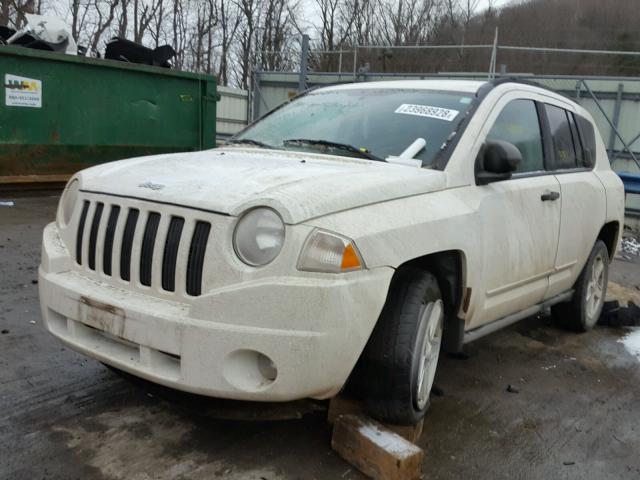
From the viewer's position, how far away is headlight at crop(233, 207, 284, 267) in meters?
2.44

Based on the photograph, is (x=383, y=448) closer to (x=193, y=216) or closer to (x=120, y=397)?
(x=193, y=216)

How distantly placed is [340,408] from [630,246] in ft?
27.3

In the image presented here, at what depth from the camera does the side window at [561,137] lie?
435 cm

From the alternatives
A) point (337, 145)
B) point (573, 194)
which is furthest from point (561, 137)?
point (337, 145)

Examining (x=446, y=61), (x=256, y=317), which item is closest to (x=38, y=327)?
(x=256, y=317)

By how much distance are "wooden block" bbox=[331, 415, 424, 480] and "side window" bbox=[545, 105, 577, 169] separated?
2.42m

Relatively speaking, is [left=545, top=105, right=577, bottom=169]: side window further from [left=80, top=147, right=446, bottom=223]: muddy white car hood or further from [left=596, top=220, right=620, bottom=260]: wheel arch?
[left=80, top=147, right=446, bottom=223]: muddy white car hood

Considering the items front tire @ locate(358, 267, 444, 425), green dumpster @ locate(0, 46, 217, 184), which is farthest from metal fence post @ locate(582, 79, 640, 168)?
front tire @ locate(358, 267, 444, 425)

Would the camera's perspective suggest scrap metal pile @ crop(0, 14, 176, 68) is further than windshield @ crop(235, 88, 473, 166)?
Yes

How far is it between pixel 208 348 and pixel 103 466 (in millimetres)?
785

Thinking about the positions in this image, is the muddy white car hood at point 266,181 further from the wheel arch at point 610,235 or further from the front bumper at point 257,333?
the wheel arch at point 610,235

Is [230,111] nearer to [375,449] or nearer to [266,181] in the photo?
[266,181]

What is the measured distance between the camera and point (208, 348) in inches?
94.6

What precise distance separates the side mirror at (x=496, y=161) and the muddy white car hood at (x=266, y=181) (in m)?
0.32
